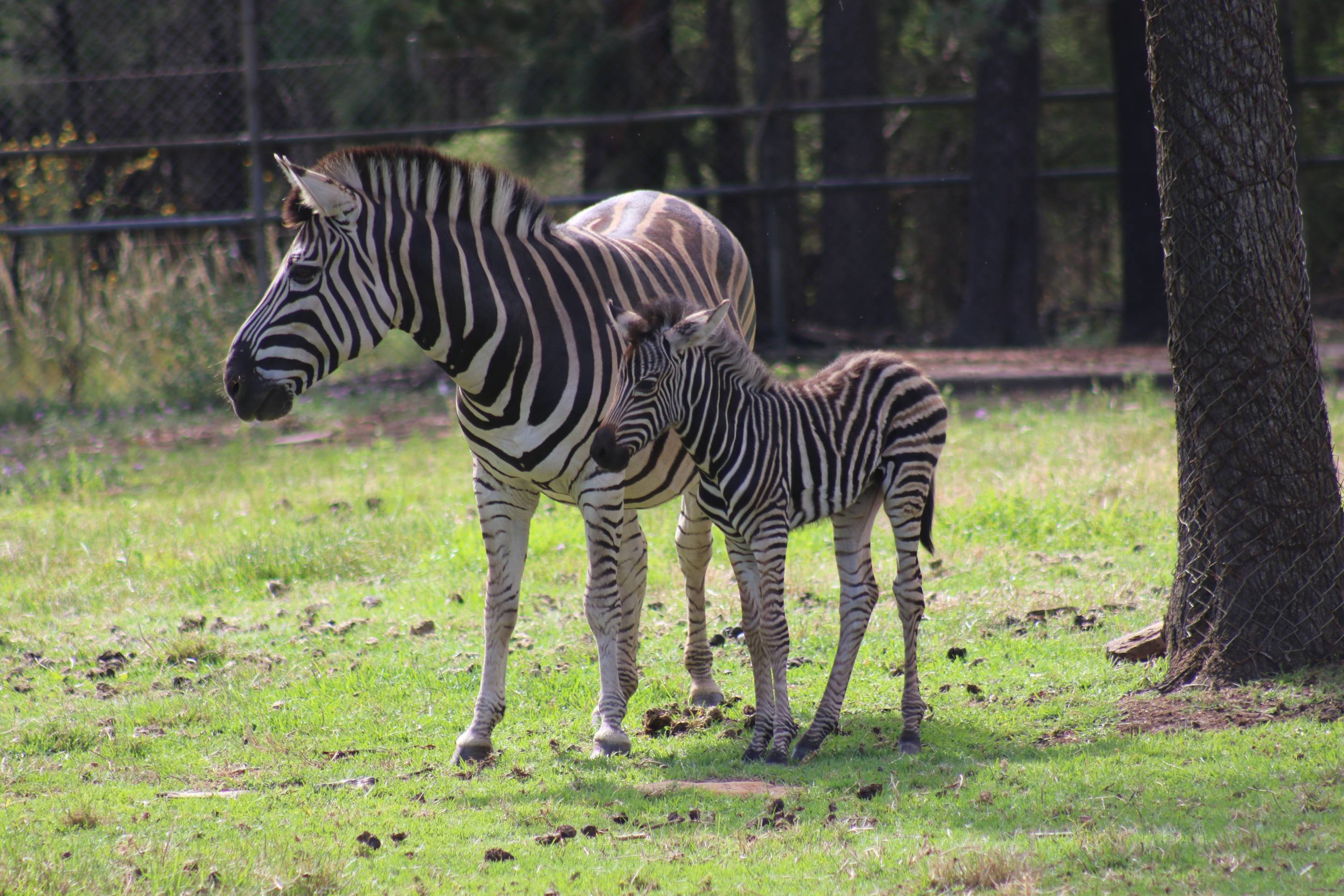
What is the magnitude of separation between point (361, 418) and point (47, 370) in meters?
3.63

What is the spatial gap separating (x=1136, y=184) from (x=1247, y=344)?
9.99 meters

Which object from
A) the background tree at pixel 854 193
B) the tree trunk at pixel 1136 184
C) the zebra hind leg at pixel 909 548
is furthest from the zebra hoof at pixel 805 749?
the background tree at pixel 854 193

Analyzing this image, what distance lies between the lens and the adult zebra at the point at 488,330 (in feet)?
16.4

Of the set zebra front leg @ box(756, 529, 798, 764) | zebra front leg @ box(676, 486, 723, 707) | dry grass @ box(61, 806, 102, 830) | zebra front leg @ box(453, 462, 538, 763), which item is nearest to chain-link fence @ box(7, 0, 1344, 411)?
→ zebra front leg @ box(676, 486, 723, 707)

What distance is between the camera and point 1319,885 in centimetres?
348

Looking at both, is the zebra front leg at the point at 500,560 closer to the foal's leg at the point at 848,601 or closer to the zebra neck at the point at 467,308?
the zebra neck at the point at 467,308

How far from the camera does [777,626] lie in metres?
5.00

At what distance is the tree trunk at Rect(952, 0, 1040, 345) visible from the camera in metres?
14.2

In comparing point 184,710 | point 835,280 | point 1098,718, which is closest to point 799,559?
point 1098,718

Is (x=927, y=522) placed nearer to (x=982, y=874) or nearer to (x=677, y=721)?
(x=677, y=721)

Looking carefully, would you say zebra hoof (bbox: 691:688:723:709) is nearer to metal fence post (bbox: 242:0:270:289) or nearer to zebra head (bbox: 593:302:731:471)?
zebra head (bbox: 593:302:731:471)

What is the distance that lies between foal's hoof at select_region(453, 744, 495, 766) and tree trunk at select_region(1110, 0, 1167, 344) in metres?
10.9

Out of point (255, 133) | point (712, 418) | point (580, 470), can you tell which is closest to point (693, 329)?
point (712, 418)

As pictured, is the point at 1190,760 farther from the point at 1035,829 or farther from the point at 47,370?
the point at 47,370
